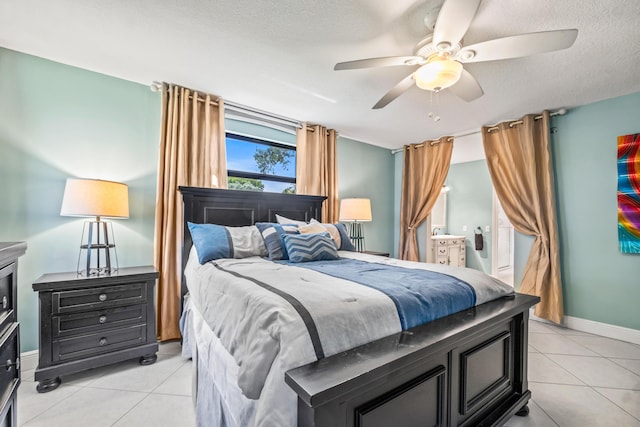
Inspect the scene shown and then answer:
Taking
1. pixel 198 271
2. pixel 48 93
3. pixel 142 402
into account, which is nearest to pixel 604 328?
pixel 198 271

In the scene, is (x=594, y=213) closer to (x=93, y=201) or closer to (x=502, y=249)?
(x=502, y=249)

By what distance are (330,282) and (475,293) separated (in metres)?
0.83

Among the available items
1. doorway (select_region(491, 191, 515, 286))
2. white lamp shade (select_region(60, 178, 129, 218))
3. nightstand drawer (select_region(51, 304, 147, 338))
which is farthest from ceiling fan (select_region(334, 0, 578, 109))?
doorway (select_region(491, 191, 515, 286))

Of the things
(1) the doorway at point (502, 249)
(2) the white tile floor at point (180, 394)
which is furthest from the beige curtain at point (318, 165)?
(1) the doorway at point (502, 249)

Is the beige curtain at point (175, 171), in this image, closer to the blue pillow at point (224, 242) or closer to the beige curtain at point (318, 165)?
the blue pillow at point (224, 242)

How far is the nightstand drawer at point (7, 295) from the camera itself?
0.99 m

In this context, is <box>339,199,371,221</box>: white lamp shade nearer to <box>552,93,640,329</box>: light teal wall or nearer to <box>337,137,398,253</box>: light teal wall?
<box>337,137,398,253</box>: light teal wall

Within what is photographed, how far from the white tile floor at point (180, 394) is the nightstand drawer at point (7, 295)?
0.90 m

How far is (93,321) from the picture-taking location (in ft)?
6.63

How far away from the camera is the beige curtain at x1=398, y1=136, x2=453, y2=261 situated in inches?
168

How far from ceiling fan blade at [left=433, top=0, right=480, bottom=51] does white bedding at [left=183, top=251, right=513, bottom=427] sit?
1383 millimetres

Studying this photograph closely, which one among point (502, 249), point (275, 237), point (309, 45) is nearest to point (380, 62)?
point (309, 45)

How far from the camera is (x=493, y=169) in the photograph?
11.9 ft

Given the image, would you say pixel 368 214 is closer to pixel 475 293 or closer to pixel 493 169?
pixel 493 169
